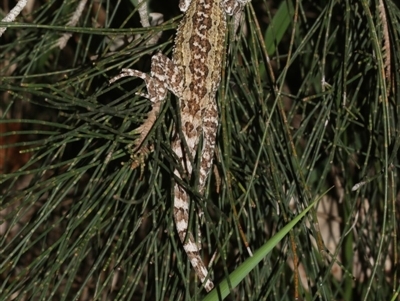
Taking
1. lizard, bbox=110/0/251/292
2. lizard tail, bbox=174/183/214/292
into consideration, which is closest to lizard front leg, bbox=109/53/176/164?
lizard, bbox=110/0/251/292

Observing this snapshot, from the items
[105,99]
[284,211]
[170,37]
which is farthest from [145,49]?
[105,99]

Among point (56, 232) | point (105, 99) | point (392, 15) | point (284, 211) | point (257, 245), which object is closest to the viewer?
point (284, 211)

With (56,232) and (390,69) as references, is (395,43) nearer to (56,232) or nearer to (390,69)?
(390,69)

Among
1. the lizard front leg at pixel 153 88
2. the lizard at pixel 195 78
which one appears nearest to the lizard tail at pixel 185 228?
the lizard at pixel 195 78

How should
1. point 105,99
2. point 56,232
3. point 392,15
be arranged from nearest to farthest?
point 392,15, point 105,99, point 56,232

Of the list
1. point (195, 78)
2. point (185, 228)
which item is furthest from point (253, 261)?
point (195, 78)

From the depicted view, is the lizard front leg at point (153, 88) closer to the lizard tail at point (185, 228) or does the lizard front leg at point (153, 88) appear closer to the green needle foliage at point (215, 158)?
the green needle foliage at point (215, 158)

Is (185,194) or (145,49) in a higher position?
(145,49)

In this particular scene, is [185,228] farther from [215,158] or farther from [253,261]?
[253,261]
